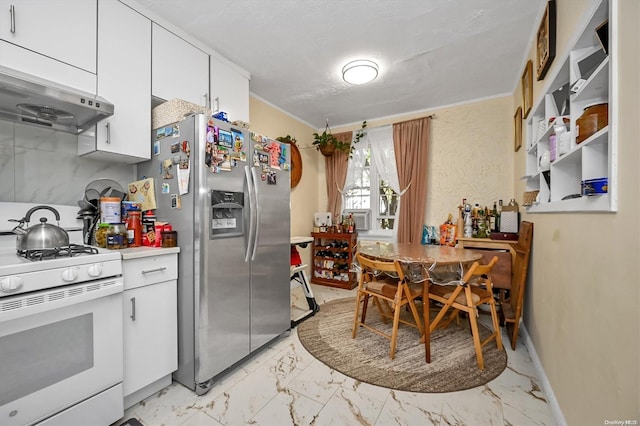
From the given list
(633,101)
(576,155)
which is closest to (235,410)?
(633,101)

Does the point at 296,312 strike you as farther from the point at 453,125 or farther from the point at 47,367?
the point at 453,125

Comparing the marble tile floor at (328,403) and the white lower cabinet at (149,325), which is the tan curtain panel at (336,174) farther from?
the white lower cabinet at (149,325)

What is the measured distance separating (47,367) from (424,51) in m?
3.31

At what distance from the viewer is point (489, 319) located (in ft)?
8.99

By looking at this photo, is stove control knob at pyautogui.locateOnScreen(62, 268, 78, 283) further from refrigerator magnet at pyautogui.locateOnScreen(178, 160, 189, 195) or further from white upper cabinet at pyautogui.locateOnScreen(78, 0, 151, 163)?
white upper cabinet at pyautogui.locateOnScreen(78, 0, 151, 163)

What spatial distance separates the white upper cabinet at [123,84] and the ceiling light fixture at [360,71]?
1681 millimetres

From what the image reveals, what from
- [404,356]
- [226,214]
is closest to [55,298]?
[226,214]

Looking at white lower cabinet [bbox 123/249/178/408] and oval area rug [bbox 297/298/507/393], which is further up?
white lower cabinet [bbox 123/249/178/408]

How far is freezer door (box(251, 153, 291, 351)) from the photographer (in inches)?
79.0

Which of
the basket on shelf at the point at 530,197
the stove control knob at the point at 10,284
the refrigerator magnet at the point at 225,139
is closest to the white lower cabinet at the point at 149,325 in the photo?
the stove control knob at the point at 10,284

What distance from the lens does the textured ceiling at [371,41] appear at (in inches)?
73.4

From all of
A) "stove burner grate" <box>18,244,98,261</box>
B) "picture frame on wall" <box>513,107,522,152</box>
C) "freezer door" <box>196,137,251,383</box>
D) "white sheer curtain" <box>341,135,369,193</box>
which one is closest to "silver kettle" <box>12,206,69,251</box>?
"stove burner grate" <box>18,244,98,261</box>

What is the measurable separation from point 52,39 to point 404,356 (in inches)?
121

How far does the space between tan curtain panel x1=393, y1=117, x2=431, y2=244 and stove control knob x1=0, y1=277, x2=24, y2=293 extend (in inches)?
142
